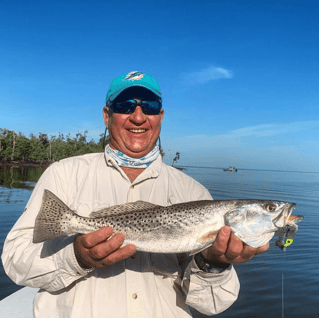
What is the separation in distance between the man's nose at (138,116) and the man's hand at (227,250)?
1659 mm

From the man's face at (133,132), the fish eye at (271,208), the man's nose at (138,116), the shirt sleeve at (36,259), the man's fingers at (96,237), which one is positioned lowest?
the shirt sleeve at (36,259)

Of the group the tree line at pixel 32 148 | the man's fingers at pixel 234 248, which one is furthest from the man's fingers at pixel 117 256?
the tree line at pixel 32 148

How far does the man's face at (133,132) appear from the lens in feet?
13.1

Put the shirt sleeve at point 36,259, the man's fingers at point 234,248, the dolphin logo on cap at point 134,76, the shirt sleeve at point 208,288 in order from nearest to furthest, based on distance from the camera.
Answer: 1. the shirt sleeve at point 36,259
2. the man's fingers at point 234,248
3. the shirt sleeve at point 208,288
4. the dolphin logo on cap at point 134,76

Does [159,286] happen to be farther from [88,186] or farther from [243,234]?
[88,186]

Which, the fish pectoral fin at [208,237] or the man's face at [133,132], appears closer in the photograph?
the fish pectoral fin at [208,237]

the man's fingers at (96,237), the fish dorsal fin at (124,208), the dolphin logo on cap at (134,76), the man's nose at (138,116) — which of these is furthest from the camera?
the dolphin logo on cap at (134,76)

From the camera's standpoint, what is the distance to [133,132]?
4031 millimetres

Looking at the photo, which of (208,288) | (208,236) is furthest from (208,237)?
(208,288)

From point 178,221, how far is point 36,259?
1531mm

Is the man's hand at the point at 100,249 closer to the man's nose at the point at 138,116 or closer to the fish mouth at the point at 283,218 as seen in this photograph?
the man's nose at the point at 138,116

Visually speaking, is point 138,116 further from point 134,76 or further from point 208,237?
point 208,237

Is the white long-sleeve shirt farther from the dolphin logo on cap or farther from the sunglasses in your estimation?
Result: the dolphin logo on cap

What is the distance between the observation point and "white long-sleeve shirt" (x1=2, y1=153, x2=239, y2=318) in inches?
123
